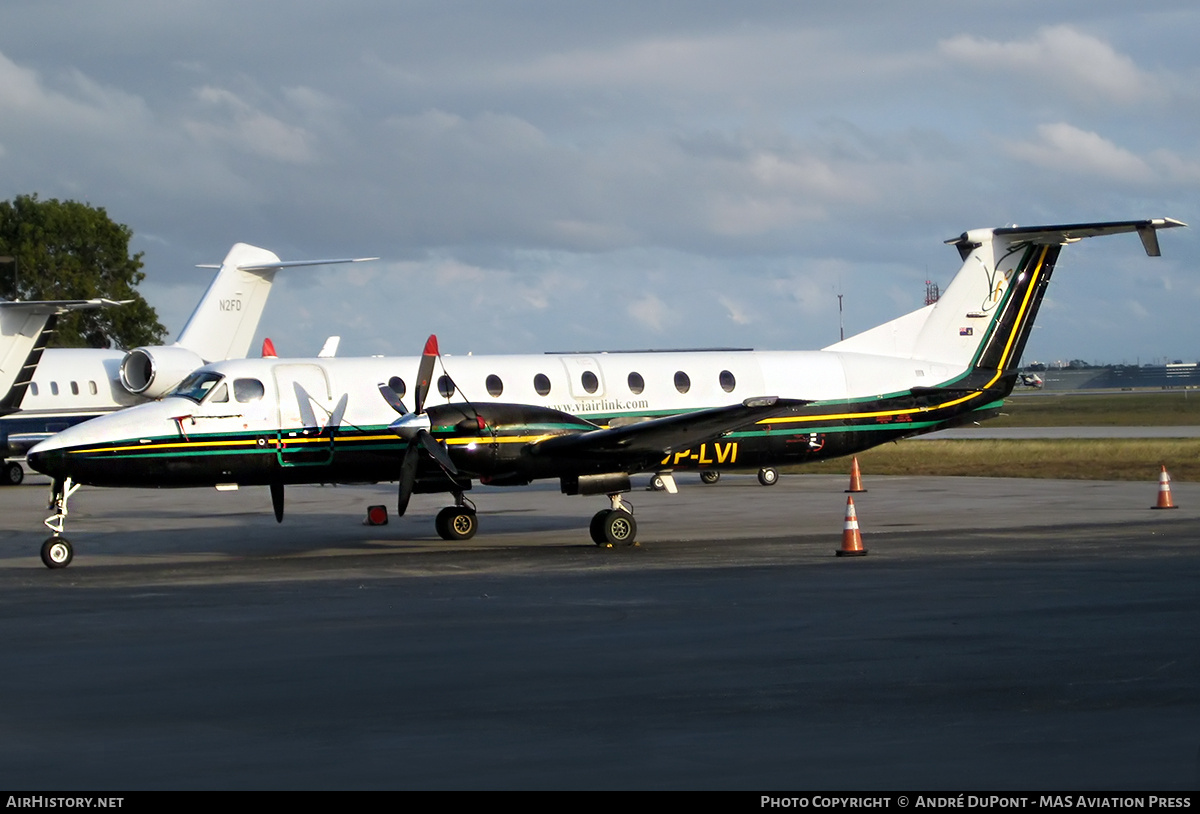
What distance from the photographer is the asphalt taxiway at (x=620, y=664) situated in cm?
686

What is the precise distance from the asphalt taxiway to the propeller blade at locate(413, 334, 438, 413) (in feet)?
7.20

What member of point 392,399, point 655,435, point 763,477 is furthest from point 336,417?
point 763,477

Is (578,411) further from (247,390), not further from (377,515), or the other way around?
(247,390)

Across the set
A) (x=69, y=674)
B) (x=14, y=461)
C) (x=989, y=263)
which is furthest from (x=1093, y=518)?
(x=14, y=461)

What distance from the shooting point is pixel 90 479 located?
17.9 m

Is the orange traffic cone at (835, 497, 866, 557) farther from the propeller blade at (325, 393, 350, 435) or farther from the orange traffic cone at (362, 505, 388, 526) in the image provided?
the orange traffic cone at (362, 505, 388, 526)

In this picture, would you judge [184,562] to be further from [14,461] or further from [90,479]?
[14,461]

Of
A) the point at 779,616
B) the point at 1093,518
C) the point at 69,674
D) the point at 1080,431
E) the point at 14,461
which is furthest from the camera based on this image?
the point at 1080,431

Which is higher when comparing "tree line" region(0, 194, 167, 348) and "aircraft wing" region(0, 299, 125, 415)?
"tree line" region(0, 194, 167, 348)

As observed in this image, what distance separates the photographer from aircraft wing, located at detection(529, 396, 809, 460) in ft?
59.2

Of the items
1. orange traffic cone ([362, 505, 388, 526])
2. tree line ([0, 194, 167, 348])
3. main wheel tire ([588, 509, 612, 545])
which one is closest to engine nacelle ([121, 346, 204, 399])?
orange traffic cone ([362, 505, 388, 526])

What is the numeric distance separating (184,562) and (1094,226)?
50.9 feet

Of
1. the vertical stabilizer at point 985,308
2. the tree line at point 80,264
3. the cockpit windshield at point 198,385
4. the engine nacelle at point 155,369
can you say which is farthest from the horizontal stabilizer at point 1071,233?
the tree line at point 80,264
